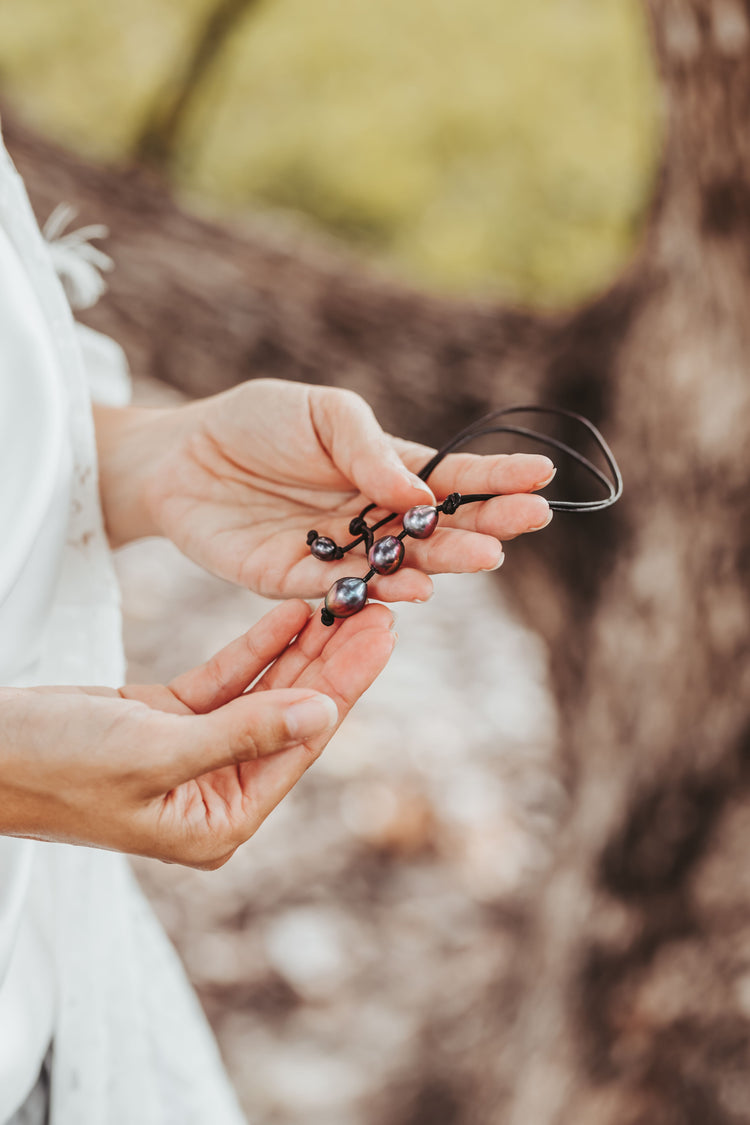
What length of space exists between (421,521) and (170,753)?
0.41 m

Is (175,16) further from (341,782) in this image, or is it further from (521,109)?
(341,782)

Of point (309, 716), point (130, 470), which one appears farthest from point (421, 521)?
point (130, 470)

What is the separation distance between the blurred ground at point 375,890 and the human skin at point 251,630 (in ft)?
3.43

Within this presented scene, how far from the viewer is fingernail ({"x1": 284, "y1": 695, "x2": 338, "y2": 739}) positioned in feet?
2.45

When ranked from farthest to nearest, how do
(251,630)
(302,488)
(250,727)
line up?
1. (302,488)
2. (251,630)
3. (250,727)

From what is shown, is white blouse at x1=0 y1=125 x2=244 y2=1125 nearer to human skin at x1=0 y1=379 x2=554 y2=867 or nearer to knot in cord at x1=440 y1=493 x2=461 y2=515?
human skin at x1=0 y1=379 x2=554 y2=867

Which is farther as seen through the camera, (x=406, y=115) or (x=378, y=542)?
(x=406, y=115)

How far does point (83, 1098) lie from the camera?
3.43 ft

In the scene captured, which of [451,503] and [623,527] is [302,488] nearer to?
[451,503]

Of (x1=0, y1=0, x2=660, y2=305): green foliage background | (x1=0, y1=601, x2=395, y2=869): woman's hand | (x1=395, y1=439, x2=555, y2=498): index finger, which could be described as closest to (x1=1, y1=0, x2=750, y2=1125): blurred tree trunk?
(x1=0, y1=0, x2=660, y2=305): green foliage background

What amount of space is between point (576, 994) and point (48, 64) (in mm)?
2859

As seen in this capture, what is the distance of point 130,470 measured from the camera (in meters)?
1.22

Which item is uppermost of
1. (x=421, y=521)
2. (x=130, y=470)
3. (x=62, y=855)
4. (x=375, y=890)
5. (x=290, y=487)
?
(x=421, y=521)

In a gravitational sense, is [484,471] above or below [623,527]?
above
